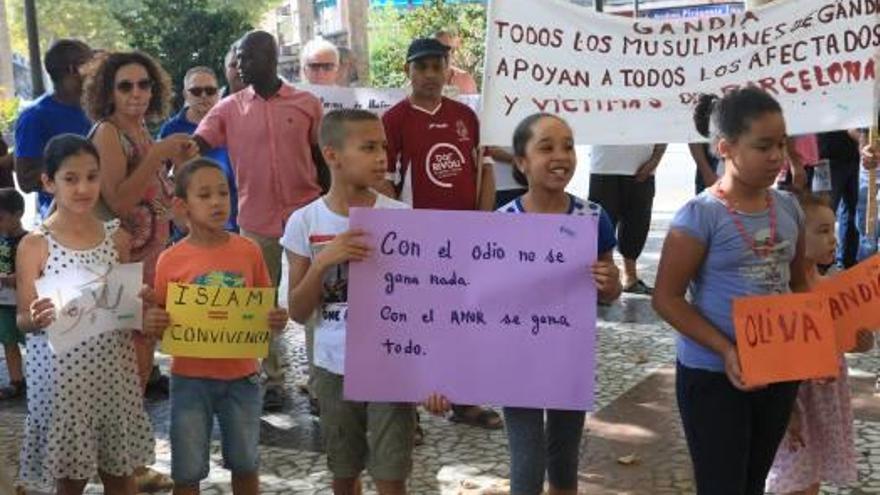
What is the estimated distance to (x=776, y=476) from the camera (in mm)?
3473

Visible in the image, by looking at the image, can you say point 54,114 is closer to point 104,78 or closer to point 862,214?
point 104,78

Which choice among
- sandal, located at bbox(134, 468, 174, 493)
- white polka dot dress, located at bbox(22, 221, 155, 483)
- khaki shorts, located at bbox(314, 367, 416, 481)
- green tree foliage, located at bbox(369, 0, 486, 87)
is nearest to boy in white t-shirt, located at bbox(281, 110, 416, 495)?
khaki shorts, located at bbox(314, 367, 416, 481)

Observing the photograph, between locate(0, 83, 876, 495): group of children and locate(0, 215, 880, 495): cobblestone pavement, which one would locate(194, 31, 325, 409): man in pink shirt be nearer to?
locate(0, 215, 880, 495): cobblestone pavement

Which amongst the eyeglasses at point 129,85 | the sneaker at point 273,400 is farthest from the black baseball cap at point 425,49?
the sneaker at point 273,400

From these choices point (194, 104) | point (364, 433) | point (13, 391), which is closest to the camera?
point (364, 433)

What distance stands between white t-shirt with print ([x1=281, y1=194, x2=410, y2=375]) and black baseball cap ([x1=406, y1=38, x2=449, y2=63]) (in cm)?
159

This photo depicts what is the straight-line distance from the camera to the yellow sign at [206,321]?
331 centimetres

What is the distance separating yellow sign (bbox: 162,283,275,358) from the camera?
3309 mm

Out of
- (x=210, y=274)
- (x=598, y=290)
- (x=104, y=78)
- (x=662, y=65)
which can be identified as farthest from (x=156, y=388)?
(x=598, y=290)

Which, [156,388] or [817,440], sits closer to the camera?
[817,440]

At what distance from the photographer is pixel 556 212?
322cm

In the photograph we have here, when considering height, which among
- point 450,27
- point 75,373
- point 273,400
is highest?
point 450,27

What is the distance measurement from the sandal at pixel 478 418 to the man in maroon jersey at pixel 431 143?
0.06 feet

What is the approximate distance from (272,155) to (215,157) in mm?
934
